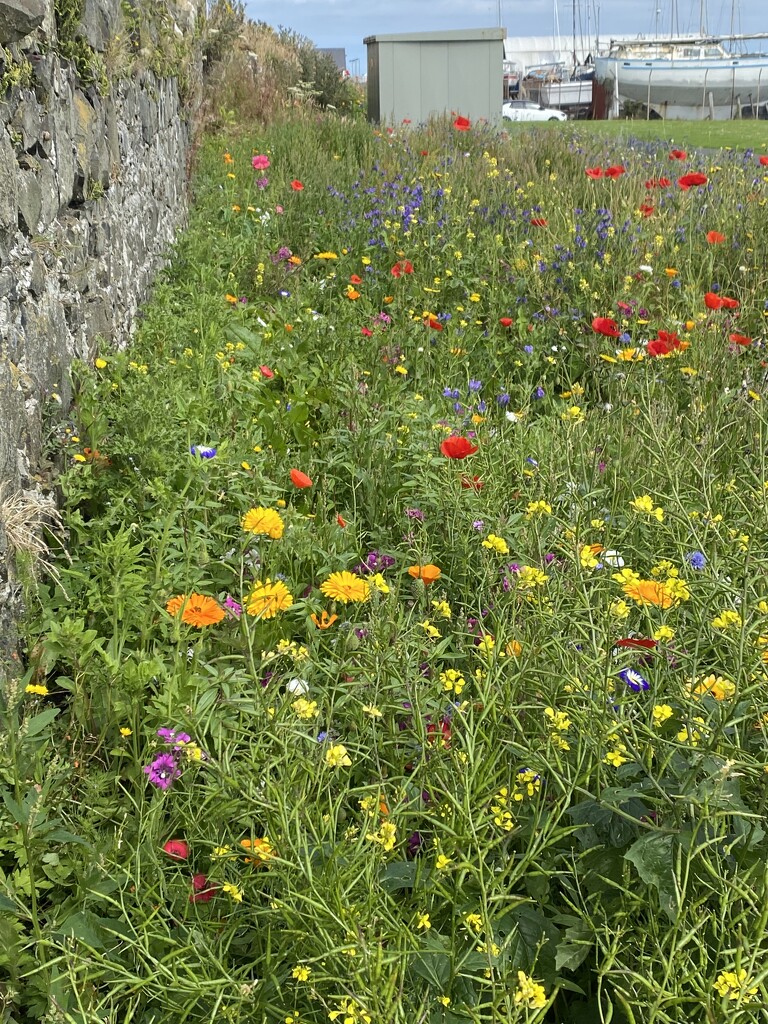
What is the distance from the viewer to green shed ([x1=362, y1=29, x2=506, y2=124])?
12.3 meters

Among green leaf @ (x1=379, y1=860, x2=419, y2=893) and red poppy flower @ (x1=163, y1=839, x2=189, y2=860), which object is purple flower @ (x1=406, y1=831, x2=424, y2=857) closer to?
green leaf @ (x1=379, y1=860, x2=419, y2=893)

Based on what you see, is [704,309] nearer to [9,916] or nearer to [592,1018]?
[592,1018]

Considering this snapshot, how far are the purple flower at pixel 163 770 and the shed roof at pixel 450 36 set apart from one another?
1279cm

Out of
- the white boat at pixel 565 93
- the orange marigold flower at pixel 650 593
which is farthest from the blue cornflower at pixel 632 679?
the white boat at pixel 565 93

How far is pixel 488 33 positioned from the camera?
12211mm

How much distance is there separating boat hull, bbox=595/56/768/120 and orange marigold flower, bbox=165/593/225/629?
43.3 metres

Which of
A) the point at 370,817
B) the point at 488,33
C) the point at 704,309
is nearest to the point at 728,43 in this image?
the point at 488,33

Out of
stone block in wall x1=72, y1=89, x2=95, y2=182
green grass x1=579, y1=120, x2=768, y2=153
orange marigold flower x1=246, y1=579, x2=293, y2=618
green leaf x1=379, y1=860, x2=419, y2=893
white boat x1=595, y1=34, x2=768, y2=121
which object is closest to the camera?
green leaf x1=379, y1=860, x2=419, y2=893

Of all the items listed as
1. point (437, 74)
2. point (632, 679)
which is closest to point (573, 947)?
point (632, 679)

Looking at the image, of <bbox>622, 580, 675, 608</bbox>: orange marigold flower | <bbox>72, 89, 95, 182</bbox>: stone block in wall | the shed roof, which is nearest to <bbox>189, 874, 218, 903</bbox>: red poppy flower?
<bbox>622, 580, 675, 608</bbox>: orange marigold flower

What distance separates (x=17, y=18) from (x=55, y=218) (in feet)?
2.26

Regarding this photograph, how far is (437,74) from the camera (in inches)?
494

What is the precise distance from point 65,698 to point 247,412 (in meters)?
1.59

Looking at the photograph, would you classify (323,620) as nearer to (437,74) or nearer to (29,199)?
(29,199)
